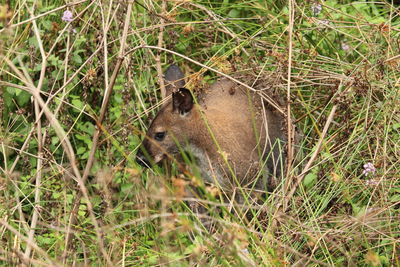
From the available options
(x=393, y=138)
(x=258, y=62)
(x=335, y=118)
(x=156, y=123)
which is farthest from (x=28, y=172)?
(x=393, y=138)

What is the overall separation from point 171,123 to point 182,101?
0.19 meters

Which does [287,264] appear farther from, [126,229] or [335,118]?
[335,118]

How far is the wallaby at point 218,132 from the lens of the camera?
17.6ft

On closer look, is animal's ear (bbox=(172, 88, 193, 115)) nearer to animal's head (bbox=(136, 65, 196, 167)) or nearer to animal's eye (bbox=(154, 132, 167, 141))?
animal's head (bbox=(136, 65, 196, 167))

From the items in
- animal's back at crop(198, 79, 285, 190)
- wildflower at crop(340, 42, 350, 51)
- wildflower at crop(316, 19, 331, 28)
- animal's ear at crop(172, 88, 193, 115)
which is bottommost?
animal's back at crop(198, 79, 285, 190)

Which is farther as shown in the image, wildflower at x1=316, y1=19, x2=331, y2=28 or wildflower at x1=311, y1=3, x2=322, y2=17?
A: wildflower at x1=311, y1=3, x2=322, y2=17

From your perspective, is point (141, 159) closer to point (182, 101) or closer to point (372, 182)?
point (182, 101)

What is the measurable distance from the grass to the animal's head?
104 mm

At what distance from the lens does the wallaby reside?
5.35 m

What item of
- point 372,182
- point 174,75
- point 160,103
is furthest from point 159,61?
point 372,182

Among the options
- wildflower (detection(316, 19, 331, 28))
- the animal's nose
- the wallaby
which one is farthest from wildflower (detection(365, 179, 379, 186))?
the animal's nose

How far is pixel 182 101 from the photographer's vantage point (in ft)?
17.6

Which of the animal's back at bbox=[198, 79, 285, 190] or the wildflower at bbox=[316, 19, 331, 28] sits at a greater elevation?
the wildflower at bbox=[316, 19, 331, 28]

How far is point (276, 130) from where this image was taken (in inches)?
222
